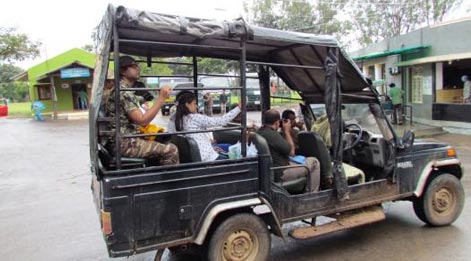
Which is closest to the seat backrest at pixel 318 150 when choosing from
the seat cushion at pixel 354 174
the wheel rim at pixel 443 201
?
the seat cushion at pixel 354 174

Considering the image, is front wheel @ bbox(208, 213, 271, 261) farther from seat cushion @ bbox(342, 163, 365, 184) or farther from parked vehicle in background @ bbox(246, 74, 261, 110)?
parked vehicle in background @ bbox(246, 74, 261, 110)

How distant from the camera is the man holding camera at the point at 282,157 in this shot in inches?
186

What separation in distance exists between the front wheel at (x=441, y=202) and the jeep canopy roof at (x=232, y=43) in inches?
54.9

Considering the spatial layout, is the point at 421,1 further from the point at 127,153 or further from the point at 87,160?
the point at 127,153

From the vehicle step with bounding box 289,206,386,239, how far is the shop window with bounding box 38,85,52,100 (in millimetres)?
34058

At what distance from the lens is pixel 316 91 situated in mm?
6004

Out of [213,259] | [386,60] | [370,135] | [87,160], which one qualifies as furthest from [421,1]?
[213,259]

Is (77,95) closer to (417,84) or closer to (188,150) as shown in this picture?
(417,84)

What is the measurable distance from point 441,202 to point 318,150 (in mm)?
1792

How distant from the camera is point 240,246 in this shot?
4223 millimetres

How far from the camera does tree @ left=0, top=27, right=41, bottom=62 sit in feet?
77.6

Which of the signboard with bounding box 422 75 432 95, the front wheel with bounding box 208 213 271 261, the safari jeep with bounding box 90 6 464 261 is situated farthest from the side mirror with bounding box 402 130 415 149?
the signboard with bounding box 422 75 432 95

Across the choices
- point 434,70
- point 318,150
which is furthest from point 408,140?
point 434,70

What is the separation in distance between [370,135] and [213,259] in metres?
2.63
